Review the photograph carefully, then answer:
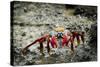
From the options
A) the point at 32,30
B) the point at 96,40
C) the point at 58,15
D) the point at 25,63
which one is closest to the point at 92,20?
the point at 96,40

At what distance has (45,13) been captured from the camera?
8.16ft

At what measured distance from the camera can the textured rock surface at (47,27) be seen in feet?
7.75

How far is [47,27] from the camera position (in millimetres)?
2494

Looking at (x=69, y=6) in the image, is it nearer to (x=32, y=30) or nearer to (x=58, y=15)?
(x=58, y=15)

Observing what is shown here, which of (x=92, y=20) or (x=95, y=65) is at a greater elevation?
(x=92, y=20)

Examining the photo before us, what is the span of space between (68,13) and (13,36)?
75 centimetres

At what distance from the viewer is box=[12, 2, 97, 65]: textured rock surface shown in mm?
2361

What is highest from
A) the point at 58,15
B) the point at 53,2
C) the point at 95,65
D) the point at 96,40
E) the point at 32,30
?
the point at 53,2

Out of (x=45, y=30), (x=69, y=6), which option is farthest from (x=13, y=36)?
(x=69, y=6)

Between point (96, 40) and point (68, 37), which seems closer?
point (68, 37)

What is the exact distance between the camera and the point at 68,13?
8.54ft
